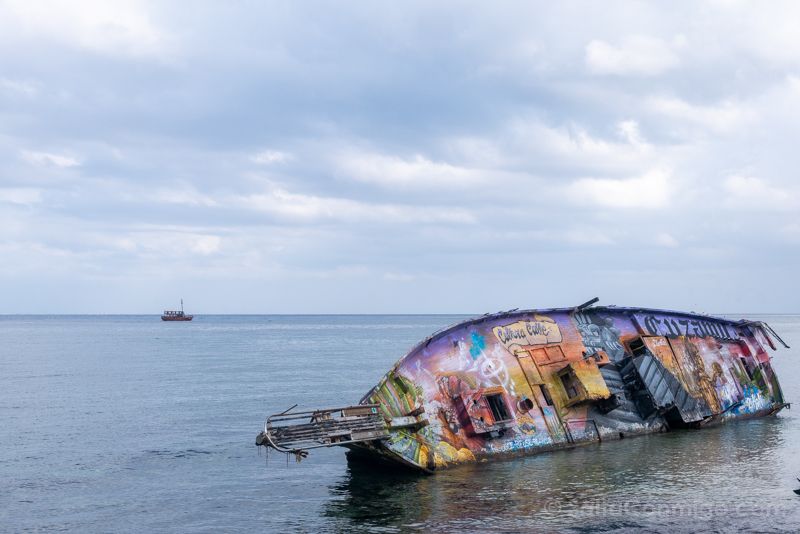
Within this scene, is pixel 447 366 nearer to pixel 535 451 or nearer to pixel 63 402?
pixel 535 451

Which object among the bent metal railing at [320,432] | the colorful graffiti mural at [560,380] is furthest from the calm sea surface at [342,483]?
the bent metal railing at [320,432]

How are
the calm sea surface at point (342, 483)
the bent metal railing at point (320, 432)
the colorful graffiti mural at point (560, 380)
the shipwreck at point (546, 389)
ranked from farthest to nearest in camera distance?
the colorful graffiti mural at point (560, 380) → the shipwreck at point (546, 389) → the bent metal railing at point (320, 432) → the calm sea surface at point (342, 483)

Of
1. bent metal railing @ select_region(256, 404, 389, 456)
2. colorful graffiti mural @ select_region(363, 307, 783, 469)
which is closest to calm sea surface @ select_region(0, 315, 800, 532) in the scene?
colorful graffiti mural @ select_region(363, 307, 783, 469)

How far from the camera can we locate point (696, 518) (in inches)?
936

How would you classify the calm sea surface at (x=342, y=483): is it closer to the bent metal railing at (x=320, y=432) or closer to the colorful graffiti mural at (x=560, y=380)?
the colorful graffiti mural at (x=560, y=380)

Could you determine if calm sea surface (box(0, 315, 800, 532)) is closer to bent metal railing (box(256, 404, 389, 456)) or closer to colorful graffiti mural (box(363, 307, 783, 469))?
colorful graffiti mural (box(363, 307, 783, 469))

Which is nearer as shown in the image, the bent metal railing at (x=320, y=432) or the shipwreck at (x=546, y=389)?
the bent metal railing at (x=320, y=432)

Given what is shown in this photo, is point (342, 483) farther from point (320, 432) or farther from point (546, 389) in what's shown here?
point (546, 389)

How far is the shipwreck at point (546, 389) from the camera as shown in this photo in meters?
27.9

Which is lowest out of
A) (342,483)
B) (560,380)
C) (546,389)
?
(342,483)

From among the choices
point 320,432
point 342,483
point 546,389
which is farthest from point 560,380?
point 320,432

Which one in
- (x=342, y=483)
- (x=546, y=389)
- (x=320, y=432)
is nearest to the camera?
(x=320, y=432)

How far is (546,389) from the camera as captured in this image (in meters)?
32.9

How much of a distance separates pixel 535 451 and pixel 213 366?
5929 centimetres
